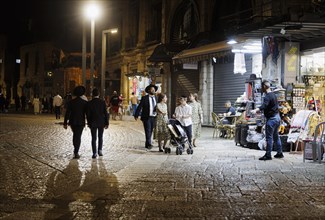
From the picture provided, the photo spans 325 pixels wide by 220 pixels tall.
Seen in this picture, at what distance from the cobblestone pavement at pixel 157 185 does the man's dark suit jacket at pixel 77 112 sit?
97 centimetres

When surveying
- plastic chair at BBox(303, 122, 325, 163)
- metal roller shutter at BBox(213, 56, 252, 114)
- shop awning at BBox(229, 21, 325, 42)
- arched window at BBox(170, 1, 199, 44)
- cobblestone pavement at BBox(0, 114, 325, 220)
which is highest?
arched window at BBox(170, 1, 199, 44)

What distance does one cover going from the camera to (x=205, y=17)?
997 inches

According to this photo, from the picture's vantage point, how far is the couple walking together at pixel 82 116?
1225 centimetres

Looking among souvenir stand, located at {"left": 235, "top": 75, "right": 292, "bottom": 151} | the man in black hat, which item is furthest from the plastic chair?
the man in black hat

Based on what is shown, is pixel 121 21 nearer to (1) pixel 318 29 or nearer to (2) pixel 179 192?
(1) pixel 318 29

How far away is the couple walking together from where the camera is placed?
482 inches

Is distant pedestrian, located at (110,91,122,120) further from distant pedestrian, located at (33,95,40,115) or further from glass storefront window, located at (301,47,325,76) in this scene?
glass storefront window, located at (301,47,325,76)

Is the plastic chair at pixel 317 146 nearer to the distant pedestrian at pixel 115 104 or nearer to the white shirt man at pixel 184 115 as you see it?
the white shirt man at pixel 184 115

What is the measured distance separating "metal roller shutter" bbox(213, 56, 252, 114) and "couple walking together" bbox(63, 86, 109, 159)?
10418mm

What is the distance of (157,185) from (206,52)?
11.9 meters

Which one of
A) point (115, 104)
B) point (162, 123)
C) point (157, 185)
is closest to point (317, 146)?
point (162, 123)

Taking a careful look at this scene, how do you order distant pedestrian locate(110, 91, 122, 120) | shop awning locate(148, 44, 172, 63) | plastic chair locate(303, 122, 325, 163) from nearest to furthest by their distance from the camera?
plastic chair locate(303, 122, 325, 163) < shop awning locate(148, 44, 172, 63) < distant pedestrian locate(110, 91, 122, 120)

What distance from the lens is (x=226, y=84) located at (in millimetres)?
23547

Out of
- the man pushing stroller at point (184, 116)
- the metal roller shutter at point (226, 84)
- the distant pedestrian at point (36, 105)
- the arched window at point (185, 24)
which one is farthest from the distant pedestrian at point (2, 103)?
the man pushing stroller at point (184, 116)
